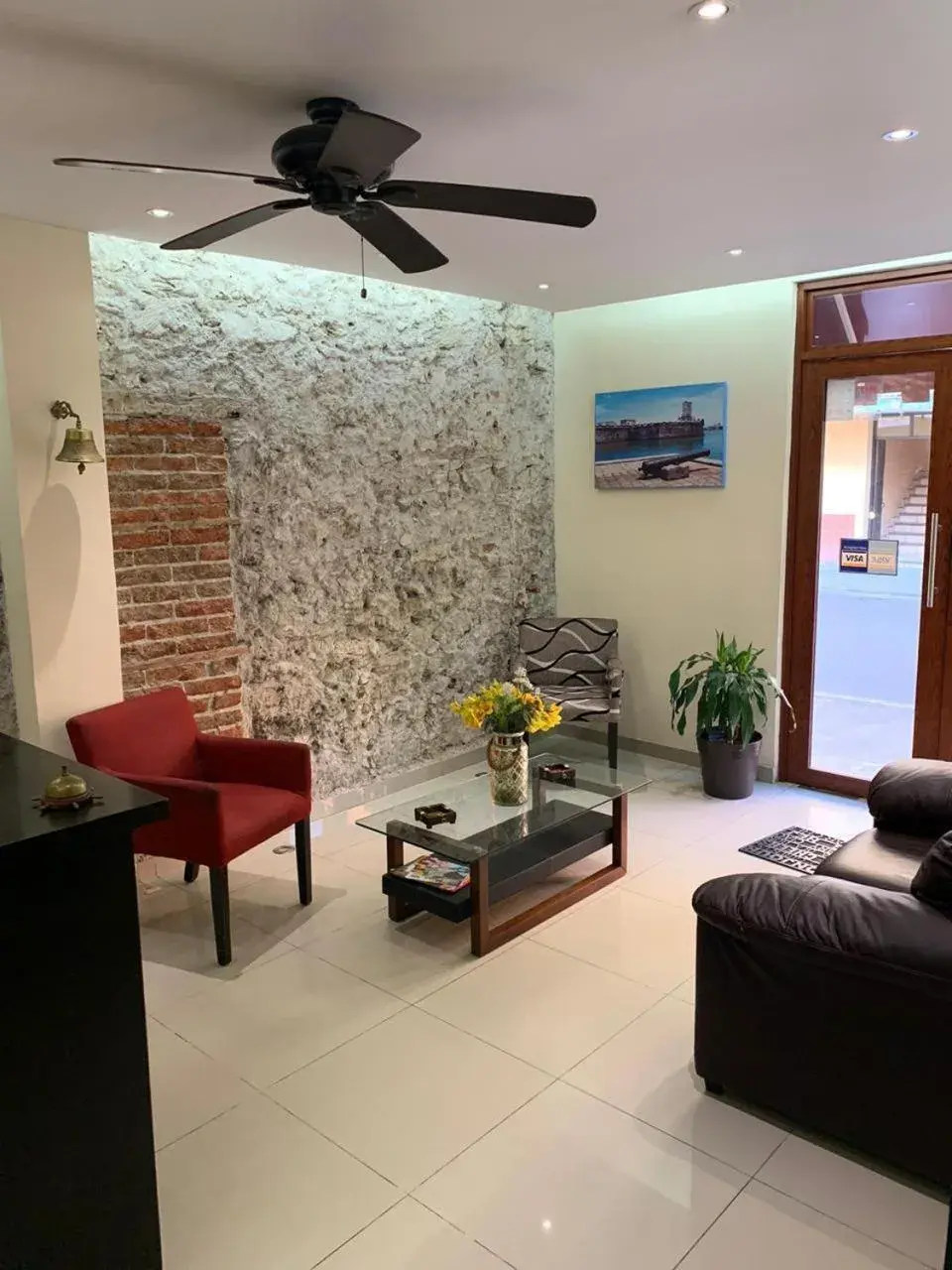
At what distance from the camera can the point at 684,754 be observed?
218 inches

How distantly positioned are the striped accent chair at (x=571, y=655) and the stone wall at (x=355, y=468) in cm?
21

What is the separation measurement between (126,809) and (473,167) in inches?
85.1

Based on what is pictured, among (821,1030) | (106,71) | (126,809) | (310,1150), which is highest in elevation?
(106,71)

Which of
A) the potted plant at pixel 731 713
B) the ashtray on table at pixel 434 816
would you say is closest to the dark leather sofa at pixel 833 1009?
the ashtray on table at pixel 434 816

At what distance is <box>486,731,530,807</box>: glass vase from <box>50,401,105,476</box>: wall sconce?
1827 millimetres

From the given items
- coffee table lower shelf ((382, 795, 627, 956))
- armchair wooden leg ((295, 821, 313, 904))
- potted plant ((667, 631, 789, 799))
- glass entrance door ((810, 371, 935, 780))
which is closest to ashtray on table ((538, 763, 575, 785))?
coffee table lower shelf ((382, 795, 627, 956))

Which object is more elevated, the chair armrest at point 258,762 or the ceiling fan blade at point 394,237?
the ceiling fan blade at point 394,237

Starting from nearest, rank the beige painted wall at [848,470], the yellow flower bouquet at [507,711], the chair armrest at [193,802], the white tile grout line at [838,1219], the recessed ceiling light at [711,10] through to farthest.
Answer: the recessed ceiling light at [711,10], the white tile grout line at [838,1219], the chair armrest at [193,802], the yellow flower bouquet at [507,711], the beige painted wall at [848,470]

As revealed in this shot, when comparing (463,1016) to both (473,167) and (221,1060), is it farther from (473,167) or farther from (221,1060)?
(473,167)

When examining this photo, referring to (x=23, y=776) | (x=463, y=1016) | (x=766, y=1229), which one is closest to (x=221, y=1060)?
(x=463, y=1016)

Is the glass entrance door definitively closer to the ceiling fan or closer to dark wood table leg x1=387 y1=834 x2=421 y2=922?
dark wood table leg x1=387 y1=834 x2=421 y2=922

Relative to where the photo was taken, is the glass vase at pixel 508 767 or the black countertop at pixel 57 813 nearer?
the black countertop at pixel 57 813

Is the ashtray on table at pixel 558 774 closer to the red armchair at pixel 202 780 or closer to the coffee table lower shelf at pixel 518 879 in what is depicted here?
the coffee table lower shelf at pixel 518 879

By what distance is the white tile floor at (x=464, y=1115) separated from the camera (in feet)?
6.78
